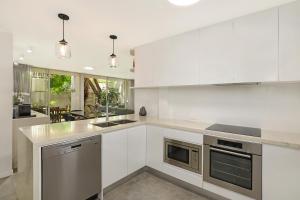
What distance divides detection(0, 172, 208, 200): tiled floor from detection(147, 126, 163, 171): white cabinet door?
24 centimetres

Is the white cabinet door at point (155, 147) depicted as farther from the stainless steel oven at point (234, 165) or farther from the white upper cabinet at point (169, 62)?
the white upper cabinet at point (169, 62)

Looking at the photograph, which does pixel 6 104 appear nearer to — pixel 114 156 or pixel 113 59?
pixel 113 59

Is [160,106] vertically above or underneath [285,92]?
underneath

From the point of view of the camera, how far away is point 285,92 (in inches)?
73.8

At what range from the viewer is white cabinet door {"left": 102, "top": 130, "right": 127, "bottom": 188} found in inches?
76.4

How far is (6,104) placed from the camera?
2477mm

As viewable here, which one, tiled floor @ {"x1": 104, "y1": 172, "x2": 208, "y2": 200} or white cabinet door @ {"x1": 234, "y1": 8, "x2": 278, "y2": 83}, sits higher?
white cabinet door @ {"x1": 234, "y1": 8, "x2": 278, "y2": 83}

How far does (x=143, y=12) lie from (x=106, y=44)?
4.89ft

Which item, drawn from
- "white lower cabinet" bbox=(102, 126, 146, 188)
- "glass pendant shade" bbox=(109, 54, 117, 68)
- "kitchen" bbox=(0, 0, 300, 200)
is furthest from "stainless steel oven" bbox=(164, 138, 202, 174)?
"glass pendant shade" bbox=(109, 54, 117, 68)

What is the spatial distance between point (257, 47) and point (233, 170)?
141 cm

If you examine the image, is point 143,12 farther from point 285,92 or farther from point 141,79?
point 285,92

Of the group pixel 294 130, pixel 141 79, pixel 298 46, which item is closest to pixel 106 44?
pixel 141 79

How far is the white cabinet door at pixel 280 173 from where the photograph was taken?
1.43 metres

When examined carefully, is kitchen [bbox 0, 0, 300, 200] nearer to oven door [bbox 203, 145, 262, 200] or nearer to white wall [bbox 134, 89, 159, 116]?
oven door [bbox 203, 145, 262, 200]
